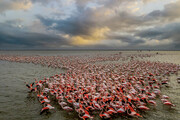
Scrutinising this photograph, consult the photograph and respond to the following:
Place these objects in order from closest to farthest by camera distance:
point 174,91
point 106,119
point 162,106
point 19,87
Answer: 1. point 106,119
2. point 162,106
3. point 174,91
4. point 19,87

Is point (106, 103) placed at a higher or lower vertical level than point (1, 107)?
higher

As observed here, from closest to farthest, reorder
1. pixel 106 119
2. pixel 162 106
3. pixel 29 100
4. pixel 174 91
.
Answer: pixel 106 119 < pixel 162 106 < pixel 29 100 < pixel 174 91

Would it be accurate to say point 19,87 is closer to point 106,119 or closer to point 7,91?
point 7,91

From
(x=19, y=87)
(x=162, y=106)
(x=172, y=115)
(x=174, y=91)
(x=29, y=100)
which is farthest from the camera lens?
(x=19, y=87)

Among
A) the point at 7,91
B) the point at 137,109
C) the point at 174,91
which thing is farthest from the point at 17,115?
the point at 174,91

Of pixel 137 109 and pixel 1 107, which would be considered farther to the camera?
pixel 1 107

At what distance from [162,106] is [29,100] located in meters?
9.07

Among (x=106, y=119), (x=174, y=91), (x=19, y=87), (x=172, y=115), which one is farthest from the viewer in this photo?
(x=19, y=87)

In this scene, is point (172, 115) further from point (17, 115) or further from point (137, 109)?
point (17, 115)

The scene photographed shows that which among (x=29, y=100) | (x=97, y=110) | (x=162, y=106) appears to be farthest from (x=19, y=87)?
(x=162, y=106)

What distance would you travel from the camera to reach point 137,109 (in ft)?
23.3

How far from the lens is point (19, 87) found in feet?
37.1

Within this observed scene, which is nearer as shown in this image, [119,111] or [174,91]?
[119,111]

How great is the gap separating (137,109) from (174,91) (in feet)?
17.1
